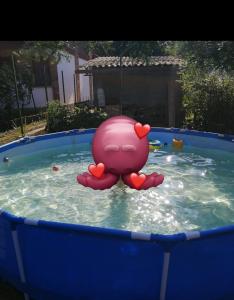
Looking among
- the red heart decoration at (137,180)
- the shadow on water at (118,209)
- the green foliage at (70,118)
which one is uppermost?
the red heart decoration at (137,180)

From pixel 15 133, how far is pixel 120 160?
9249 mm

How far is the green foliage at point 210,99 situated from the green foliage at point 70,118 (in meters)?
4.05

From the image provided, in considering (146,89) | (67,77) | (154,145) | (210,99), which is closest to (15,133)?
(154,145)

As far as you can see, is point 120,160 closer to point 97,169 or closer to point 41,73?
point 97,169

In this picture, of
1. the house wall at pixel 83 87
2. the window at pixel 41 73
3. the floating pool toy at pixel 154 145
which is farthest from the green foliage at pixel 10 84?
the floating pool toy at pixel 154 145

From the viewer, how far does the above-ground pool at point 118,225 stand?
3674mm

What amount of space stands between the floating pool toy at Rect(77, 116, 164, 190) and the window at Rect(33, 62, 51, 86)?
57.0ft

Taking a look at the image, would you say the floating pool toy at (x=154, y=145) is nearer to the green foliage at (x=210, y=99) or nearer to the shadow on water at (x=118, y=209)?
the green foliage at (x=210, y=99)

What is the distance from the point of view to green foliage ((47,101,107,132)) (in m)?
15.1

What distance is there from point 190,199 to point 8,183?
15.8 ft

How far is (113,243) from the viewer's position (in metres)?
3.67

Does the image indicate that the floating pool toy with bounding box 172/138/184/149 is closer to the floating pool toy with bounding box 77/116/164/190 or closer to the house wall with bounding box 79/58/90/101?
the floating pool toy with bounding box 77/116/164/190
